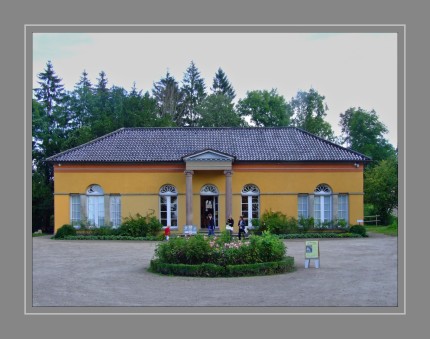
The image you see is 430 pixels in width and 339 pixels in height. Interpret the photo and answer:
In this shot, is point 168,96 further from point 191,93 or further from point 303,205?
point 303,205

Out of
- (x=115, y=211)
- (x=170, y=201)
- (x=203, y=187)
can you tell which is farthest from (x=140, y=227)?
(x=203, y=187)

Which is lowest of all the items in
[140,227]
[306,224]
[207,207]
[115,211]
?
[140,227]

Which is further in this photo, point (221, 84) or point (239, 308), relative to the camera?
point (221, 84)

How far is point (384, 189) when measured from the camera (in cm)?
4269

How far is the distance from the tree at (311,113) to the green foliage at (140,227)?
1046 inches

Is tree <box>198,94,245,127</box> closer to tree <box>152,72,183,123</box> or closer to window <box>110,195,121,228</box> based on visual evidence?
tree <box>152,72,183,123</box>

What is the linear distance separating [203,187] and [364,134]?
13.3 m

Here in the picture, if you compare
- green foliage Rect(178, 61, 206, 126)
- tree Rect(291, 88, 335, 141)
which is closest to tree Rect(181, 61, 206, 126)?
green foliage Rect(178, 61, 206, 126)

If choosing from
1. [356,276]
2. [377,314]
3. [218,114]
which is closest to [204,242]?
[356,276]

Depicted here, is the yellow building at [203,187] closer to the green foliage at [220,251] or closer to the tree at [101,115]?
the tree at [101,115]

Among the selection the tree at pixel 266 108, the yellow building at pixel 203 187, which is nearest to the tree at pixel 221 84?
the tree at pixel 266 108

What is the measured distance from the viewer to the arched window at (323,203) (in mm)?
35469

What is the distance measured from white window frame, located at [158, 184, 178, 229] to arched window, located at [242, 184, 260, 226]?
394cm
